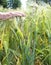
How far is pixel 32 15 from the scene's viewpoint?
5.57 ft

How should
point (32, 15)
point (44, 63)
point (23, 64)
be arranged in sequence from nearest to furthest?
1. point (23, 64)
2. point (44, 63)
3. point (32, 15)

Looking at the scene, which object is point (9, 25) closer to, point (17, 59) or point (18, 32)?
point (18, 32)

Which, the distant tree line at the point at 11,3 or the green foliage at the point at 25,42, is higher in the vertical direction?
the green foliage at the point at 25,42

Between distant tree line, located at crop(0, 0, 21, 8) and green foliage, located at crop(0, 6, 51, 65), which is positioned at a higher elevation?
green foliage, located at crop(0, 6, 51, 65)

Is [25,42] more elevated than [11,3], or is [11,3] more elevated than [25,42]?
[25,42]

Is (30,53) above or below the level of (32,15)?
below

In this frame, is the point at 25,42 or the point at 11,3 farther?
the point at 11,3

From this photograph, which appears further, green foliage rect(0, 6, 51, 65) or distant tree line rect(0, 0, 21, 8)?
distant tree line rect(0, 0, 21, 8)

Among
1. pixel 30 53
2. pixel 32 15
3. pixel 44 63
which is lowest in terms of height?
pixel 44 63

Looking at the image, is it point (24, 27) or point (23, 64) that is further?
point (24, 27)

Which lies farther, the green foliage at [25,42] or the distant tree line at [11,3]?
the distant tree line at [11,3]

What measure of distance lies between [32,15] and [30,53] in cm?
31

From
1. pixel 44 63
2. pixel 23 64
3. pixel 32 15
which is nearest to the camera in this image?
pixel 23 64

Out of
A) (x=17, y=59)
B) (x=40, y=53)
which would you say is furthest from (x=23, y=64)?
(x=40, y=53)
